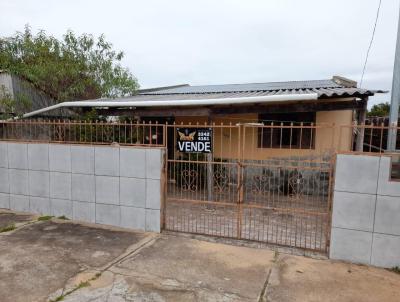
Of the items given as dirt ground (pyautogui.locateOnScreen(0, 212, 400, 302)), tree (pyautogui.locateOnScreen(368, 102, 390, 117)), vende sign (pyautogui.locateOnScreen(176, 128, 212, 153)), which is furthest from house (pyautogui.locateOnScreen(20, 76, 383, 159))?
tree (pyautogui.locateOnScreen(368, 102, 390, 117))

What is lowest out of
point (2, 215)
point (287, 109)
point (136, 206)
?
point (2, 215)

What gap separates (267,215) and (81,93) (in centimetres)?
716

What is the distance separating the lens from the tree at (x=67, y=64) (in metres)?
9.73

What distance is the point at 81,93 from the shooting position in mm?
10023

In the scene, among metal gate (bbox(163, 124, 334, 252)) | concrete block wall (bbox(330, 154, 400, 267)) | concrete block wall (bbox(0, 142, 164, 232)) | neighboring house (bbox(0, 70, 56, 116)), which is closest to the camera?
concrete block wall (bbox(330, 154, 400, 267))

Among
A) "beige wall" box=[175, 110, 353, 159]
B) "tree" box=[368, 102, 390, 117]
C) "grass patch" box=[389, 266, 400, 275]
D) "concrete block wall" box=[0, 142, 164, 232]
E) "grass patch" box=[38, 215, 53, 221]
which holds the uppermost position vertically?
"tree" box=[368, 102, 390, 117]

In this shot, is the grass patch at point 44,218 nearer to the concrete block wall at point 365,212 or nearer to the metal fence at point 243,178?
the metal fence at point 243,178

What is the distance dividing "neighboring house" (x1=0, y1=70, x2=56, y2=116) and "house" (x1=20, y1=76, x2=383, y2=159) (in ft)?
4.20

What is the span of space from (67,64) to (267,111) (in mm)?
6441

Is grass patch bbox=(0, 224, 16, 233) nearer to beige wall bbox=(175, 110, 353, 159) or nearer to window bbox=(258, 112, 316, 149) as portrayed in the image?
beige wall bbox=(175, 110, 353, 159)

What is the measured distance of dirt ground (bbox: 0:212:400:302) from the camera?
133 inches

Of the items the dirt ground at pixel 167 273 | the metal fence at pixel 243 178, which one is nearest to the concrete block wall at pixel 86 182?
the metal fence at pixel 243 178

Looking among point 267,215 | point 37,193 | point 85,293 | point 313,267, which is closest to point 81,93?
point 37,193

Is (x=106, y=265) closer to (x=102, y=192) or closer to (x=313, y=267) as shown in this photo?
(x=102, y=192)
